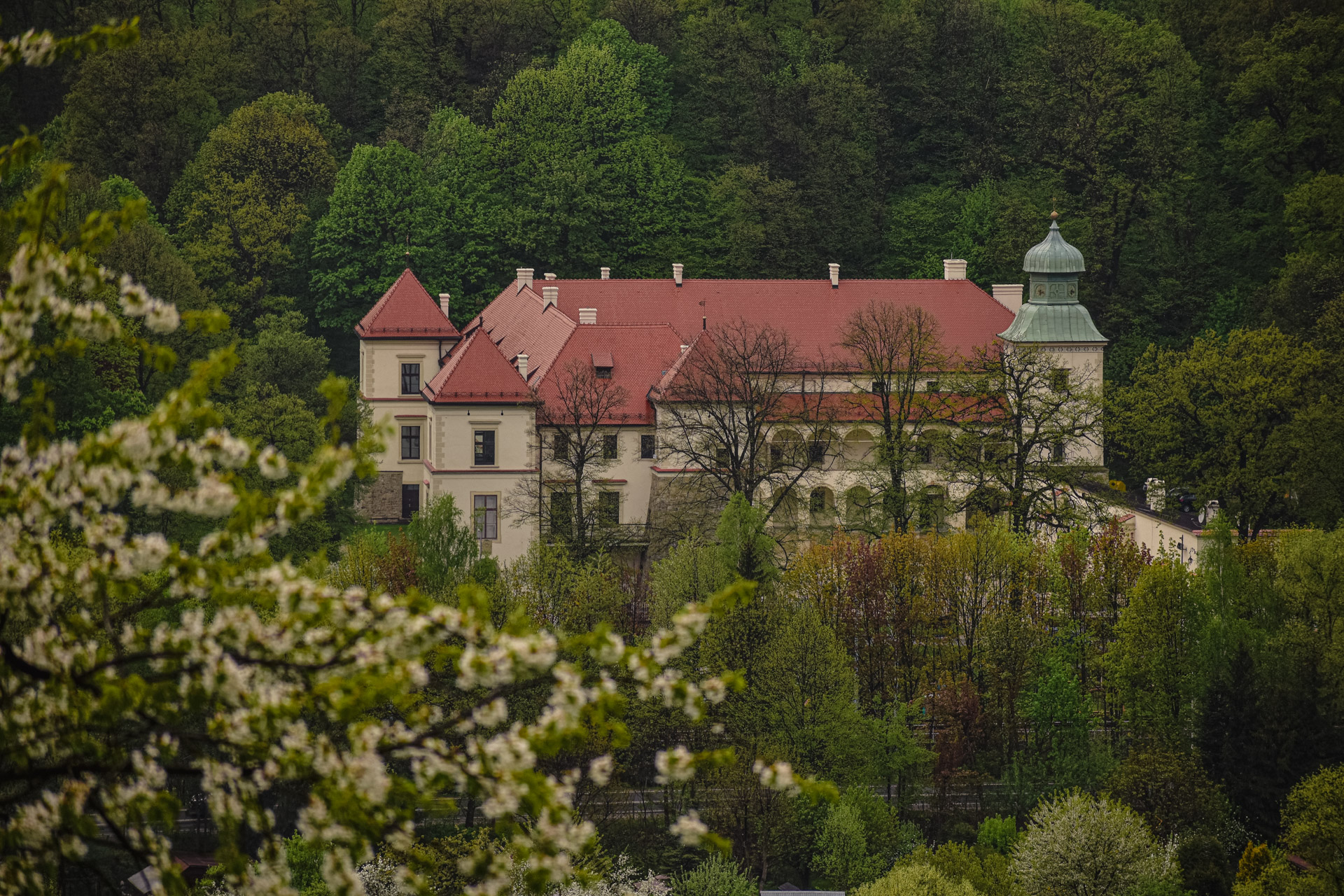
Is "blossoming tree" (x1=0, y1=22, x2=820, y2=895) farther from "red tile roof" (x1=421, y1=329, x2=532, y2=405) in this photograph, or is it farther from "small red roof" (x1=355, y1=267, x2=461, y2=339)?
"small red roof" (x1=355, y1=267, x2=461, y2=339)

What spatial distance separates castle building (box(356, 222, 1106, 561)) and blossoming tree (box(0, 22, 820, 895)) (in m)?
50.5

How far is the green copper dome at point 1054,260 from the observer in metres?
68.8

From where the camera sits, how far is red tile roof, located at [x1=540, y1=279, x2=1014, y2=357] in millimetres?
69375

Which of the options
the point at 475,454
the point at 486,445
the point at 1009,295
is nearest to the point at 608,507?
the point at 486,445

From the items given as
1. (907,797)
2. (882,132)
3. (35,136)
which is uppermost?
(882,132)

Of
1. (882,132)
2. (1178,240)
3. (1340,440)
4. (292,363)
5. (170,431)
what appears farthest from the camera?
(882,132)

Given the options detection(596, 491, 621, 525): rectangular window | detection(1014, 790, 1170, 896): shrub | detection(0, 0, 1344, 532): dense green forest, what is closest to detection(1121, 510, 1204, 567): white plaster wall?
detection(0, 0, 1344, 532): dense green forest

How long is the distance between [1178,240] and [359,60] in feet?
124

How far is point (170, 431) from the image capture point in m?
9.64

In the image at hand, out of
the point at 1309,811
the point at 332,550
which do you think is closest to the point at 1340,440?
the point at 1309,811

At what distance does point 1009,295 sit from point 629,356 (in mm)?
15374

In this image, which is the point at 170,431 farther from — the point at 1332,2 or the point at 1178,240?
the point at 1332,2

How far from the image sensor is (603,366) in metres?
64.3

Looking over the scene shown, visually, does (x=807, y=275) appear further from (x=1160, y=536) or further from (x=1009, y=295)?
(x=1160, y=536)
